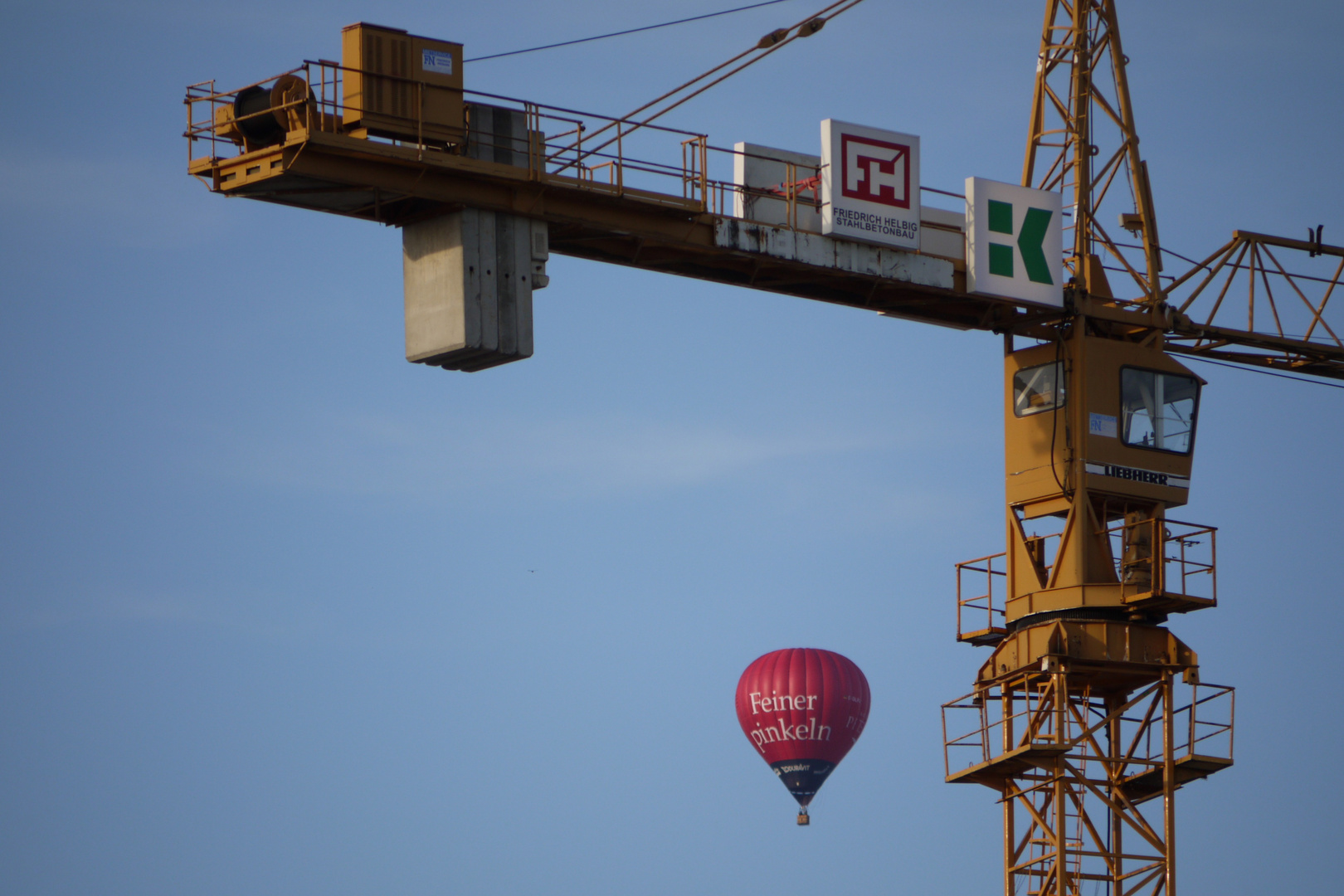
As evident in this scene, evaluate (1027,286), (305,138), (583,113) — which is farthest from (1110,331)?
(305,138)

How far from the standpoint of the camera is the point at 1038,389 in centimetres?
4962

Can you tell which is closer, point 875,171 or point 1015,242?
point 875,171

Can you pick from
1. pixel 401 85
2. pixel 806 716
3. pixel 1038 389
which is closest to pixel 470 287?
pixel 401 85

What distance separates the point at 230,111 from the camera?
40531 mm

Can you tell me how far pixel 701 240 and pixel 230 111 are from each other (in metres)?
8.11

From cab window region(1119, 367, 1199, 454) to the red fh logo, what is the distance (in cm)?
660

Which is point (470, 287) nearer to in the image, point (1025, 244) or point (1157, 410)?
point (1025, 244)

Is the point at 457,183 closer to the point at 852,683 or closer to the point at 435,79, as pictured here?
the point at 435,79

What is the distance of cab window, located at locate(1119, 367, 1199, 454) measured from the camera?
49281 mm

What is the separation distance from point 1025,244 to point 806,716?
2969 cm

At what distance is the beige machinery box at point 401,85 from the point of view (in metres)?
40.6

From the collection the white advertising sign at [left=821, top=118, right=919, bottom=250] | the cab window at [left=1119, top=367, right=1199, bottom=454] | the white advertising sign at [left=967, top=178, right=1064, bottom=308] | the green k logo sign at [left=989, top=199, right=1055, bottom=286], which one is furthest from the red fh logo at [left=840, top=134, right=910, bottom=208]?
the cab window at [left=1119, top=367, right=1199, bottom=454]

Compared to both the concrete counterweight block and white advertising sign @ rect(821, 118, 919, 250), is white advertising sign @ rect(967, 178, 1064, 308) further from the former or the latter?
the concrete counterweight block

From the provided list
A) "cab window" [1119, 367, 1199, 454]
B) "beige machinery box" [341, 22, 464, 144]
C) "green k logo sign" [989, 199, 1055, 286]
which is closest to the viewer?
"beige machinery box" [341, 22, 464, 144]
